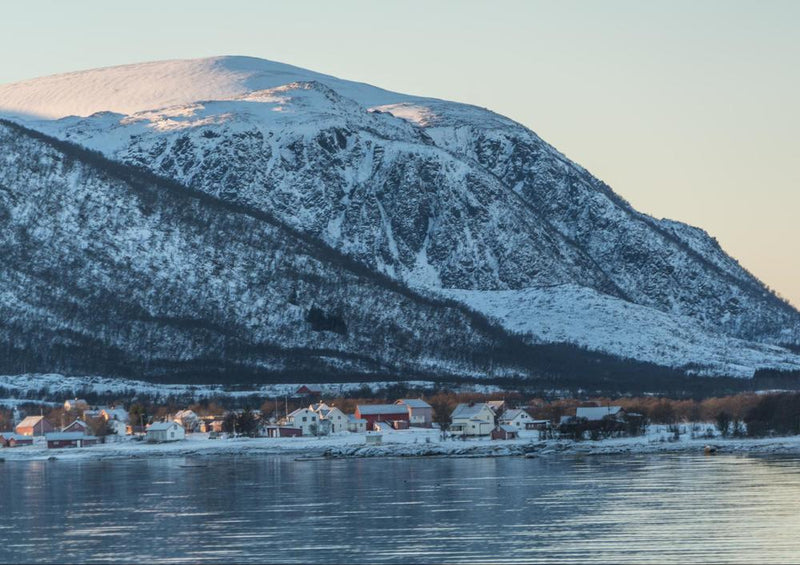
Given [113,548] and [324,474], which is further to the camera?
[324,474]

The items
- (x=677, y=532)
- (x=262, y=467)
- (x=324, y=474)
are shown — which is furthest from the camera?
(x=262, y=467)

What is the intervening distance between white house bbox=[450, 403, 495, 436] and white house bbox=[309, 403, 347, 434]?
1264 centimetres

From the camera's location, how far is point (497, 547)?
70688 mm

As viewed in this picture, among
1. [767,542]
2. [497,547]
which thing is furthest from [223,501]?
[767,542]

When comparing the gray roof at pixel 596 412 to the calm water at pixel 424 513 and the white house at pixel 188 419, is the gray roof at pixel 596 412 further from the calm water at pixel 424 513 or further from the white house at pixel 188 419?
the white house at pixel 188 419

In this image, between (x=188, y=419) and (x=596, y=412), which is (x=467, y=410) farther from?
(x=188, y=419)

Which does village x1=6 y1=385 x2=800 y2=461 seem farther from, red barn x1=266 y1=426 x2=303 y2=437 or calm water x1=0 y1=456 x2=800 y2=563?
calm water x1=0 y1=456 x2=800 y2=563

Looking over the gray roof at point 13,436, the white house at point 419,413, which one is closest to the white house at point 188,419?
the gray roof at point 13,436

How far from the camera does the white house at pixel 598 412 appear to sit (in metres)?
160

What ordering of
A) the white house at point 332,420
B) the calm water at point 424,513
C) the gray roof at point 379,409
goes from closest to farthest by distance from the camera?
the calm water at point 424,513 → the white house at point 332,420 → the gray roof at point 379,409

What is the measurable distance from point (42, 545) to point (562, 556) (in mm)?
25565

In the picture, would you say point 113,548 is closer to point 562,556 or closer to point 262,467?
point 562,556

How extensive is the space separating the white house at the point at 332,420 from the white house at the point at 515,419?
695 inches

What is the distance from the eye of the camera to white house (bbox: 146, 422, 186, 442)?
17262cm
